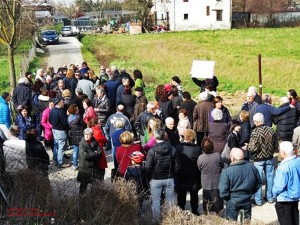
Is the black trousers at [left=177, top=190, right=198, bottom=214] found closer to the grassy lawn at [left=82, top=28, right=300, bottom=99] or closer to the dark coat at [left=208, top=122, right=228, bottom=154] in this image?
the dark coat at [left=208, top=122, right=228, bottom=154]

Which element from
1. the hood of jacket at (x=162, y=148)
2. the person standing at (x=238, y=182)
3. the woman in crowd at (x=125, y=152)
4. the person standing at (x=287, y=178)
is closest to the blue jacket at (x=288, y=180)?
the person standing at (x=287, y=178)

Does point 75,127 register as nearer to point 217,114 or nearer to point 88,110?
point 88,110

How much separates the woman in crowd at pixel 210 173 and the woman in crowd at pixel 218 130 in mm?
2231

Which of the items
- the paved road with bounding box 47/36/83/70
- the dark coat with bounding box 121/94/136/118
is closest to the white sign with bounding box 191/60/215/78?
the dark coat with bounding box 121/94/136/118

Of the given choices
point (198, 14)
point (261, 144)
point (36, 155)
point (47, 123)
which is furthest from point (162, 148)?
point (198, 14)

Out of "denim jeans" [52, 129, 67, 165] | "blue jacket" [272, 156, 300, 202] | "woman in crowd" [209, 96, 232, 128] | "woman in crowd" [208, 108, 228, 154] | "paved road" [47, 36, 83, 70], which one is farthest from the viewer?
"paved road" [47, 36, 83, 70]

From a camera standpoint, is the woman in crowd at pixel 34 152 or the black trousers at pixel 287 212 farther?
the woman in crowd at pixel 34 152

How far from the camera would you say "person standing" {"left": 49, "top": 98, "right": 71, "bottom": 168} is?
449 inches

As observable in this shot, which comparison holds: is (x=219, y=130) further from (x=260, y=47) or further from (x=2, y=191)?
(x=260, y=47)

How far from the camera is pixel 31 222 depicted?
615 centimetres

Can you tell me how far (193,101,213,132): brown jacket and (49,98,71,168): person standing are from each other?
3.05 metres

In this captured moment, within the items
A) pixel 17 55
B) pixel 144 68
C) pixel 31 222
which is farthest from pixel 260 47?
pixel 31 222

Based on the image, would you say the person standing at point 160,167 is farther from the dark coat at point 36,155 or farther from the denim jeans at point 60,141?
the denim jeans at point 60,141

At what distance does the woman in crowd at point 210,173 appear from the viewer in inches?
317
